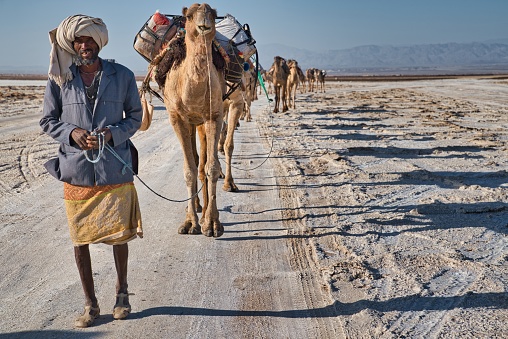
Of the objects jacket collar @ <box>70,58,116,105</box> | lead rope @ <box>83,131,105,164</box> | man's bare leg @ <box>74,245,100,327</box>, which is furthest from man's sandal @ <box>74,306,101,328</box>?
jacket collar @ <box>70,58,116,105</box>

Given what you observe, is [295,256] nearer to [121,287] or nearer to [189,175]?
[189,175]

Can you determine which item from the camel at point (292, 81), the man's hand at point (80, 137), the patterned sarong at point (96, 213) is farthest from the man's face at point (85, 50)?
the camel at point (292, 81)

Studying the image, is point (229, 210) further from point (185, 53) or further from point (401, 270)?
point (401, 270)

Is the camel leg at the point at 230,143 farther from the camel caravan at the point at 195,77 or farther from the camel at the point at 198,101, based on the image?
the camel at the point at 198,101

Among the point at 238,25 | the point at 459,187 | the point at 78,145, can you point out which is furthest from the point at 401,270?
the point at 238,25

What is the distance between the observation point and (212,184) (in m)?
6.54

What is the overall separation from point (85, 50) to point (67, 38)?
16 cm

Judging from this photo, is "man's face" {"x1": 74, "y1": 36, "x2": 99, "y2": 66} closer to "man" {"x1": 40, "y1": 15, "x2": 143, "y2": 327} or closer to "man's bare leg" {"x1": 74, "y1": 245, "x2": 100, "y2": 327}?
"man" {"x1": 40, "y1": 15, "x2": 143, "y2": 327}

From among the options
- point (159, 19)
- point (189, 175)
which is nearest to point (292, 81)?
point (159, 19)

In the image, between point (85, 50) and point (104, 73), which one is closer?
point (85, 50)

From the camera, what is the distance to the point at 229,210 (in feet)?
25.8

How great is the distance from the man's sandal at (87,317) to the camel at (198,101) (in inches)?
86.8

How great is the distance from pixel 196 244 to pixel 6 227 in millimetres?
2570

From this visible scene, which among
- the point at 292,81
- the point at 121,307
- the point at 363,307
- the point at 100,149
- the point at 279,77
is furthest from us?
the point at 292,81
